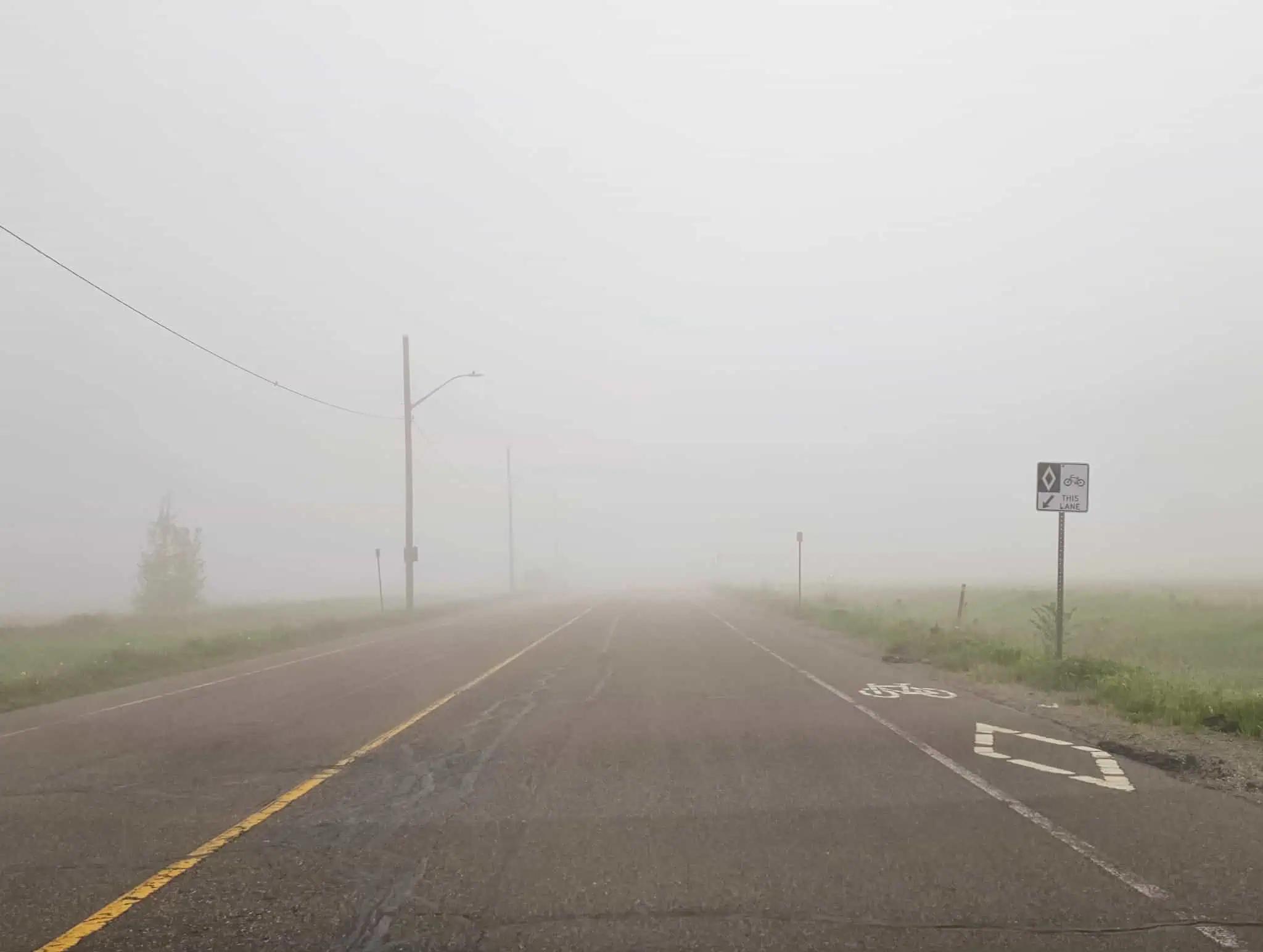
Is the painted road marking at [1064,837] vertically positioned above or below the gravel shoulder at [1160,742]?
above

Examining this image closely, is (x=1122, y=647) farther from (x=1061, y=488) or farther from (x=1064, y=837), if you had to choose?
(x=1064, y=837)

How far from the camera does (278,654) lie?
874 inches

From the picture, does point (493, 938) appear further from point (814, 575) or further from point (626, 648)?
point (814, 575)

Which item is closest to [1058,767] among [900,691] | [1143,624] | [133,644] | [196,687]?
[900,691]

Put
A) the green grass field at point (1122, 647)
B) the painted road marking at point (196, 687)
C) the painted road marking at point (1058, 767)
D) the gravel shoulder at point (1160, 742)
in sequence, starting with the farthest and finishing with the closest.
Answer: the painted road marking at point (196, 687), the green grass field at point (1122, 647), the gravel shoulder at point (1160, 742), the painted road marking at point (1058, 767)

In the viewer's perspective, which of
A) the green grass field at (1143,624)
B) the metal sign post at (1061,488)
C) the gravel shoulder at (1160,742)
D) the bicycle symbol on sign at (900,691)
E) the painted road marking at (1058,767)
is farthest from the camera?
the green grass field at (1143,624)

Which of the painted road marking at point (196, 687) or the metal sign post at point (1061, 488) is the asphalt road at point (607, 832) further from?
the metal sign post at point (1061, 488)

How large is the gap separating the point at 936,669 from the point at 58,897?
Answer: 1504cm

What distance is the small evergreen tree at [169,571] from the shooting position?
50.4m

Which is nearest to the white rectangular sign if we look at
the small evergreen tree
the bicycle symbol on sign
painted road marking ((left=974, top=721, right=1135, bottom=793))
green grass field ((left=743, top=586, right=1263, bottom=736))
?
green grass field ((left=743, top=586, right=1263, bottom=736))

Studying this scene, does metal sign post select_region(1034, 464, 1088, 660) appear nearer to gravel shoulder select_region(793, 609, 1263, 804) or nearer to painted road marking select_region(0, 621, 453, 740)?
gravel shoulder select_region(793, 609, 1263, 804)

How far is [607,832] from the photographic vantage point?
6.24m

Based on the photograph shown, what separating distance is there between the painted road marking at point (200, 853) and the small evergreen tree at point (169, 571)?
151 ft

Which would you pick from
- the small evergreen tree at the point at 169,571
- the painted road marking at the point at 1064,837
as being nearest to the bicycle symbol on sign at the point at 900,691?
the painted road marking at the point at 1064,837
